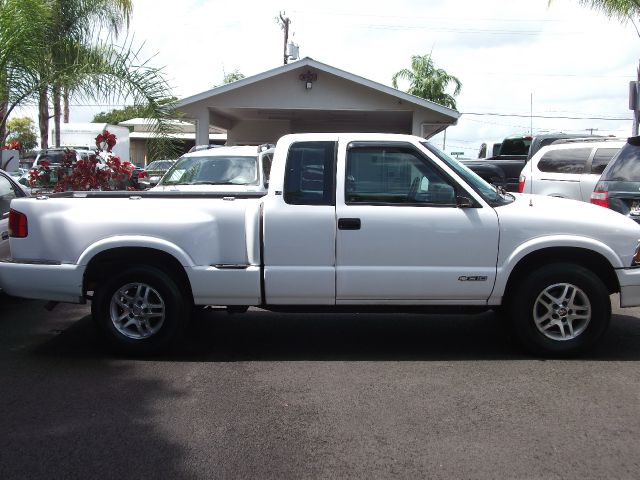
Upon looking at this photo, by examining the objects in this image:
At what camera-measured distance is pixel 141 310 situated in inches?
239

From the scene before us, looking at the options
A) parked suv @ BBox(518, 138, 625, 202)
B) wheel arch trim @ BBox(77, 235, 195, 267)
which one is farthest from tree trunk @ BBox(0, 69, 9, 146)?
parked suv @ BBox(518, 138, 625, 202)

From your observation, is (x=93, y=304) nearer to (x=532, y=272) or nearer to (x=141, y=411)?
(x=141, y=411)

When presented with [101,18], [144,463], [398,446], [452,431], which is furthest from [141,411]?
[101,18]

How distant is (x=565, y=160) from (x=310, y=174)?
7739 mm

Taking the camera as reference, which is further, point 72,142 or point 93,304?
Answer: point 72,142

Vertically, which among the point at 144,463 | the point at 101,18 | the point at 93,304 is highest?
the point at 101,18

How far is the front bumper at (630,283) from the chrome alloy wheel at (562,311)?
330mm

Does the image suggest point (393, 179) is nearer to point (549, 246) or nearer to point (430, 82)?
point (549, 246)

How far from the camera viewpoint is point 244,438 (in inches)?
173

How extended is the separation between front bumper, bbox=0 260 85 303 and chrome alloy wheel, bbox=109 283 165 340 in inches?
13.5

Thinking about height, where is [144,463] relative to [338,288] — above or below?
below

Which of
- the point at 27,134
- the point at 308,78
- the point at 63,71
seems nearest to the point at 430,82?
the point at 308,78

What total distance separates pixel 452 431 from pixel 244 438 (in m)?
1.35

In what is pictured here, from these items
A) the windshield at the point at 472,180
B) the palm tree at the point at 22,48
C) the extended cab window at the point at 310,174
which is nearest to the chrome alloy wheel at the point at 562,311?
the windshield at the point at 472,180
